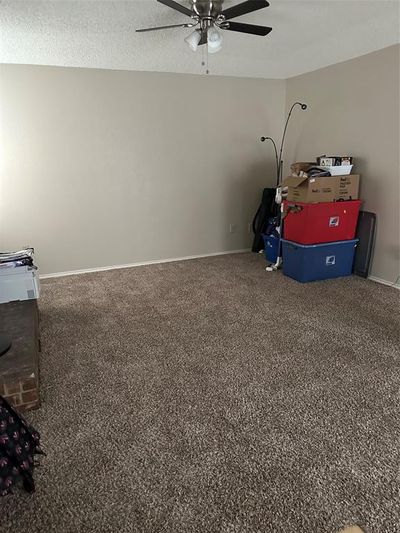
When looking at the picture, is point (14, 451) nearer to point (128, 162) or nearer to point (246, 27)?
point (246, 27)

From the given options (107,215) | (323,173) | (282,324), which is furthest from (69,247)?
(323,173)

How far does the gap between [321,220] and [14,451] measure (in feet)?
10.1

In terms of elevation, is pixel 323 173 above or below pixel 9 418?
above

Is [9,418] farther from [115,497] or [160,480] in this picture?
[160,480]

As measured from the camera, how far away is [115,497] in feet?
4.36

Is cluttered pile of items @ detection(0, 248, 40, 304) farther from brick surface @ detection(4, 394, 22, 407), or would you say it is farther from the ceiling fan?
the ceiling fan

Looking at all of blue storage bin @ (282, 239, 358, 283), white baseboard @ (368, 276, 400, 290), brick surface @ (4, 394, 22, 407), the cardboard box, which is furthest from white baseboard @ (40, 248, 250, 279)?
brick surface @ (4, 394, 22, 407)

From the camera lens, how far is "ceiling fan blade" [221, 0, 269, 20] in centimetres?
203

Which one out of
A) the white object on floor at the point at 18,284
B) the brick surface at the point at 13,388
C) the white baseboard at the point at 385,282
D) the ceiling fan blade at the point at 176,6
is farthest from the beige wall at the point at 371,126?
the brick surface at the point at 13,388

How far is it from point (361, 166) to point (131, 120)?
247 cm

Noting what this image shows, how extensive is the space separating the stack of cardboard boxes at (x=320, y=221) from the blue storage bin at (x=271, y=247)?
332mm

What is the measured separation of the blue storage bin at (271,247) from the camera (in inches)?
161

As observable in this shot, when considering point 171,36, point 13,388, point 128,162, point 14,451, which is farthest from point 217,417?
point 128,162

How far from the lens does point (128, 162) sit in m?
3.99
